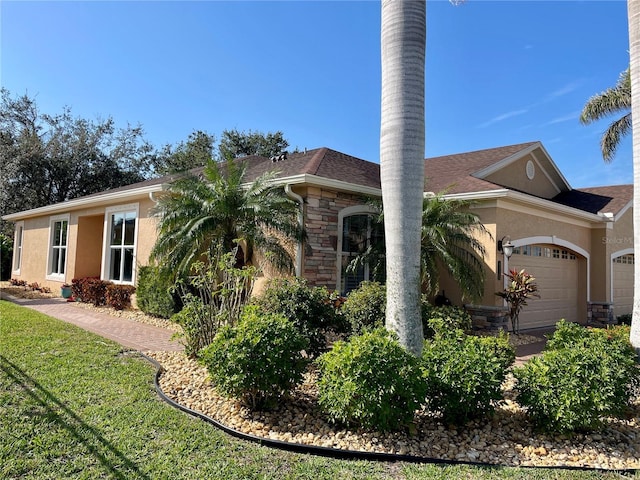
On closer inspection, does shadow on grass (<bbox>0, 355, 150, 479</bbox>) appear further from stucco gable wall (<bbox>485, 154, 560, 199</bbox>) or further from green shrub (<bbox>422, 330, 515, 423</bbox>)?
stucco gable wall (<bbox>485, 154, 560, 199</bbox>)

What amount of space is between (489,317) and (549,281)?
3.82 metres

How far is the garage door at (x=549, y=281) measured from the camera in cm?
1162

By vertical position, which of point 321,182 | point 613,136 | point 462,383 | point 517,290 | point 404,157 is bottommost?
point 462,383

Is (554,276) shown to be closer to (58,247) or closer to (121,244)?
(121,244)

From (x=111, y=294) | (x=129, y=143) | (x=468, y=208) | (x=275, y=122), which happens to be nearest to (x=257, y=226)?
(x=468, y=208)

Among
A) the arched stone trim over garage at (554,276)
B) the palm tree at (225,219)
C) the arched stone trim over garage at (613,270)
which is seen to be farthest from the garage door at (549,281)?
the palm tree at (225,219)

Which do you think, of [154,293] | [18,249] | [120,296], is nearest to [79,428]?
[154,293]

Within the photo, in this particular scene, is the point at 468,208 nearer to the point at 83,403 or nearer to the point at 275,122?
the point at 83,403

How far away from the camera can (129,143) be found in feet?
106

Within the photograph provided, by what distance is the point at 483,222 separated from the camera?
10.5 meters

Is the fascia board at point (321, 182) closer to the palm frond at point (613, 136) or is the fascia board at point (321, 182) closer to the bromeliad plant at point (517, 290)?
the bromeliad plant at point (517, 290)

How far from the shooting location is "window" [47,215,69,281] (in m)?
17.5

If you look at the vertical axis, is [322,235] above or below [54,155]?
below

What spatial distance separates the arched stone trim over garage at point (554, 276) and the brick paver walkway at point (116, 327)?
318 inches
